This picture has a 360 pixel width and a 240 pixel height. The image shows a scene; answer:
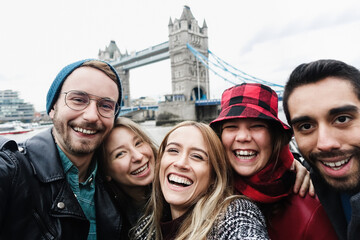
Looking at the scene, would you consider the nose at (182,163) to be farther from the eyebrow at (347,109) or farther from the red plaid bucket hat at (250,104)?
the eyebrow at (347,109)

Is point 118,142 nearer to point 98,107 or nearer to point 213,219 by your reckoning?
point 98,107

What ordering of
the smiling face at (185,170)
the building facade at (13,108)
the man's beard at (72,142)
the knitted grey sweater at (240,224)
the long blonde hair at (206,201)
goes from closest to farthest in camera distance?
the knitted grey sweater at (240,224)
the long blonde hair at (206,201)
the smiling face at (185,170)
the man's beard at (72,142)
the building facade at (13,108)

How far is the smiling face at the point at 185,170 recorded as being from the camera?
112 cm

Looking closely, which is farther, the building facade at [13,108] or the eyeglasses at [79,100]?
the building facade at [13,108]

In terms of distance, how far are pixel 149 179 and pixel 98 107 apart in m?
0.57

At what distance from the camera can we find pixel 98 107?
4.30ft

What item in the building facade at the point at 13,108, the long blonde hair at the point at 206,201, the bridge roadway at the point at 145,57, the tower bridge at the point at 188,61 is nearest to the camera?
the long blonde hair at the point at 206,201

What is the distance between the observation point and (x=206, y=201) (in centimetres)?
108

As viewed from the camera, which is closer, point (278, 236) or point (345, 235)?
point (345, 235)

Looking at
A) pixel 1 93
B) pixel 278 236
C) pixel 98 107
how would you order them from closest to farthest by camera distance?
pixel 278 236, pixel 98 107, pixel 1 93

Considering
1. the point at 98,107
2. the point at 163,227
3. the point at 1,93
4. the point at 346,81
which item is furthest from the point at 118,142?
the point at 1,93

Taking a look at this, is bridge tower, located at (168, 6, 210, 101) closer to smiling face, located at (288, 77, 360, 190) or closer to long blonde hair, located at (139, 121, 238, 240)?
long blonde hair, located at (139, 121, 238, 240)

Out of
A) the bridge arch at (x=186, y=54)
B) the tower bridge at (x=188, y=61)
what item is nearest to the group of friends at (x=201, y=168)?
the tower bridge at (x=188, y=61)

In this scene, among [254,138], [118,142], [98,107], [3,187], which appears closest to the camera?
[3,187]
